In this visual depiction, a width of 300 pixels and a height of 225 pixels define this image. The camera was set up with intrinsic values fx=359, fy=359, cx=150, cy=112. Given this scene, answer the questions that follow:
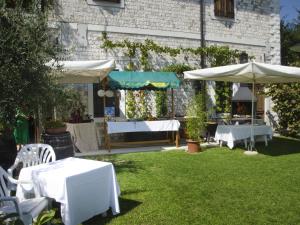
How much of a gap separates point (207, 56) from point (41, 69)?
9606 millimetres

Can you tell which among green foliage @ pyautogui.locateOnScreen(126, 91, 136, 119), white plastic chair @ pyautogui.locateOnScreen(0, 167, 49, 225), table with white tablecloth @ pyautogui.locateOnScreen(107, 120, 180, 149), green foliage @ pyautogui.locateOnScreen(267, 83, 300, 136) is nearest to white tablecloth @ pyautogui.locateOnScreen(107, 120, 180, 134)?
table with white tablecloth @ pyautogui.locateOnScreen(107, 120, 180, 149)

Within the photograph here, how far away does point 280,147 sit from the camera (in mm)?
10188

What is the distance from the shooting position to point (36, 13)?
4891 mm

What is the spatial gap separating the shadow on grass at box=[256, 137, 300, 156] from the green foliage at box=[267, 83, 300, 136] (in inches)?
37.6

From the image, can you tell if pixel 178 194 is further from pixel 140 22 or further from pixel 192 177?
pixel 140 22

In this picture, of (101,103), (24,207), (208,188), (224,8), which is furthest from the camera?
(224,8)

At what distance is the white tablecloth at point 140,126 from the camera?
377 inches

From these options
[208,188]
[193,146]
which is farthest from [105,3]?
[208,188]

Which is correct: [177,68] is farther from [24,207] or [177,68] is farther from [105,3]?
[24,207]

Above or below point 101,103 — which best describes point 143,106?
below

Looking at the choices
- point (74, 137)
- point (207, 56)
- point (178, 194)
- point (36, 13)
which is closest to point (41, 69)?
point (36, 13)

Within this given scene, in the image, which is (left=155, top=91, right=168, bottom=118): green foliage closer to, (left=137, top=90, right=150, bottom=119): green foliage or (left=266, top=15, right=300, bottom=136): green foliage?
(left=137, top=90, right=150, bottom=119): green foliage

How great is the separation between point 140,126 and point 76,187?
5863 mm

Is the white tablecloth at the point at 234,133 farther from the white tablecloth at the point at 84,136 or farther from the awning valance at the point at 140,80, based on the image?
the white tablecloth at the point at 84,136
